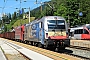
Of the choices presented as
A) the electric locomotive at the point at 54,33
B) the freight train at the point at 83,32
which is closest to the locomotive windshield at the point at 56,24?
the electric locomotive at the point at 54,33

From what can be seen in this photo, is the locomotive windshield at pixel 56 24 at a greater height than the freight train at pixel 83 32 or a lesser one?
greater

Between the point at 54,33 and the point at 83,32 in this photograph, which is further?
the point at 83,32

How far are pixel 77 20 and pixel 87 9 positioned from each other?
6.65m

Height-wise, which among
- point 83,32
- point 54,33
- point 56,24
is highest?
point 56,24

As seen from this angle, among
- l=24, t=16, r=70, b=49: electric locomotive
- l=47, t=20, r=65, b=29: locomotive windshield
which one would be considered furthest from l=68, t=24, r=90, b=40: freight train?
l=24, t=16, r=70, b=49: electric locomotive

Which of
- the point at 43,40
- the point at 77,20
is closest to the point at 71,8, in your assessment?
the point at 77,20

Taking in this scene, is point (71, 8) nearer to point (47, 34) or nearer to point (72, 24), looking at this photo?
point (72, 24)

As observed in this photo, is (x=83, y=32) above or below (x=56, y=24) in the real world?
below

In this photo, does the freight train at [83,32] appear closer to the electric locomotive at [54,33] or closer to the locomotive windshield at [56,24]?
the locomotive windshield at [56,24]

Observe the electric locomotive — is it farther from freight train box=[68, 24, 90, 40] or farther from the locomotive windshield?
freight train box=[68, 24, 90, 40]

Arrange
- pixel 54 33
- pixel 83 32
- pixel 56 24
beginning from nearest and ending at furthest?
1. pixel 54 33
2. pixel 56 24
3. pixel 83 32

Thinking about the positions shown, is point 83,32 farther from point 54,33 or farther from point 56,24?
point 54,33

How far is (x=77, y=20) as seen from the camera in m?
77.9

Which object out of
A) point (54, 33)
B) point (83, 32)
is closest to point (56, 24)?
point (54, 33)
